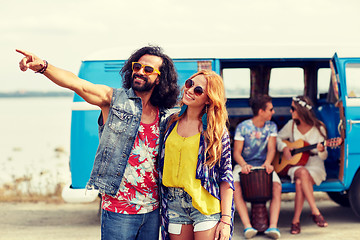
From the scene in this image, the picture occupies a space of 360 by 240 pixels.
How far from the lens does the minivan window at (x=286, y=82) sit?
7.49 m

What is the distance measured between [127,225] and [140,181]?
10.2 inches

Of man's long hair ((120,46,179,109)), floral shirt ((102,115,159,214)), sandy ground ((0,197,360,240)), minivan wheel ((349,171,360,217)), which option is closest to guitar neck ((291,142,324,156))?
minivan wheel ((349,171,360,217))

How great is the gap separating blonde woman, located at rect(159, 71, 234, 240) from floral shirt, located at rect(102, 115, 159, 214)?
0.20 feet

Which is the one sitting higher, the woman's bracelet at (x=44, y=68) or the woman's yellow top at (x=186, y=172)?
the woman's bracelet at (x=44, y=68)

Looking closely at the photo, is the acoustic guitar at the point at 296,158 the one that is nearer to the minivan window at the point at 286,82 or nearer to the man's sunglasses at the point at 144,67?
the minivan window at the point at 286,82

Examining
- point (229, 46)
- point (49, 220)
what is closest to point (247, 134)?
point (229, 46)

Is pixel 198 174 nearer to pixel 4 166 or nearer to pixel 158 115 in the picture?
pixel 158 115

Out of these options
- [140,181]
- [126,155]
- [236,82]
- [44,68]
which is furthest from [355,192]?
[44,68]

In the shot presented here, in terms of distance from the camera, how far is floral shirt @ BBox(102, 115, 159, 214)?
288 centimetres

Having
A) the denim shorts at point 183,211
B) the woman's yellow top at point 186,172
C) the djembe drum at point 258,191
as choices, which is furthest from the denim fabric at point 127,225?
the djembe drum at point 258,191

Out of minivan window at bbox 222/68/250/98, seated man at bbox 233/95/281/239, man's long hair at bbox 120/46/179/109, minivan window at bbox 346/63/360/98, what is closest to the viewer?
man's long hair at bbox 120/46/179/109

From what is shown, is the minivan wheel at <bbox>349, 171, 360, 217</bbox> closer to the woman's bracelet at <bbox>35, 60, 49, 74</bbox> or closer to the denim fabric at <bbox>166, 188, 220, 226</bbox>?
the denim fabric at <bbox>166, 188, 220, 226</bbox>

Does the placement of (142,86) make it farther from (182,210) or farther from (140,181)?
(182,210)

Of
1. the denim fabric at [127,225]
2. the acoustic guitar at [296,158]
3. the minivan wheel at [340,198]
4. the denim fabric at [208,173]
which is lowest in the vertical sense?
the minivan wheel at [340,198]
